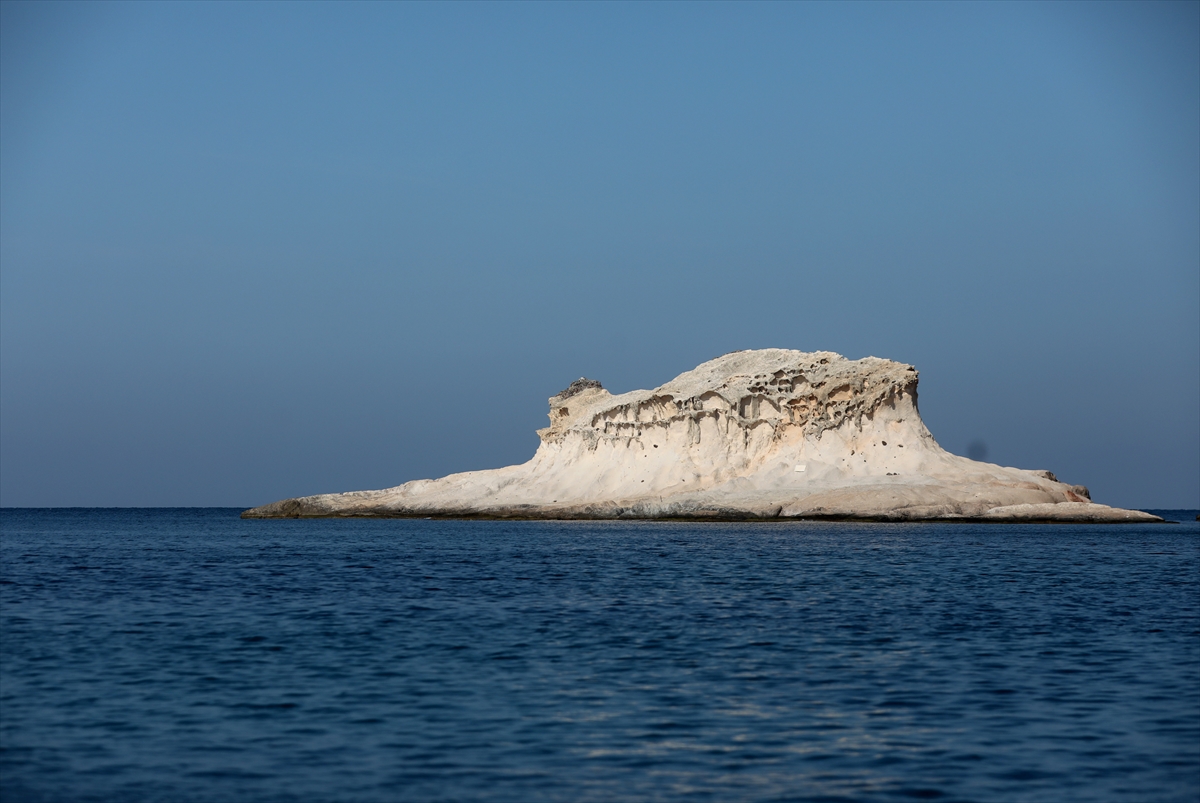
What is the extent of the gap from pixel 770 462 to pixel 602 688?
255ft

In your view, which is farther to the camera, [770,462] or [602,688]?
[770,462]

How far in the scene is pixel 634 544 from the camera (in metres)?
60.1

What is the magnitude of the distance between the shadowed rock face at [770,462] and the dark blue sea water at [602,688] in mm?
47890

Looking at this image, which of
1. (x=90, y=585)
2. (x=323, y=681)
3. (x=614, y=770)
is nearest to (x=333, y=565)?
(x=90, y=585)

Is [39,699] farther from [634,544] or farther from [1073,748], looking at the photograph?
[634,544]

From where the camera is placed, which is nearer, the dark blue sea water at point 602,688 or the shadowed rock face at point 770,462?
the dark blue sea water at point 602,688

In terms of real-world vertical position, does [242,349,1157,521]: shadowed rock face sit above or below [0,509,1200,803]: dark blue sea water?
above

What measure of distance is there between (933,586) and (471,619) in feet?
48.6

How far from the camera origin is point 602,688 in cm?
1805

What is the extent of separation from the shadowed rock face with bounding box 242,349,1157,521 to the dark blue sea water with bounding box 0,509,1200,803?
1885 inches

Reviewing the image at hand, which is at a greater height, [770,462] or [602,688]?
[770,462]

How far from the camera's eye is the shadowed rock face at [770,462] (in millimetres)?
85938

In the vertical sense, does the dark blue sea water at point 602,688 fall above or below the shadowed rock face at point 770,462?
below

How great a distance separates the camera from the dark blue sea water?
42.3ft
